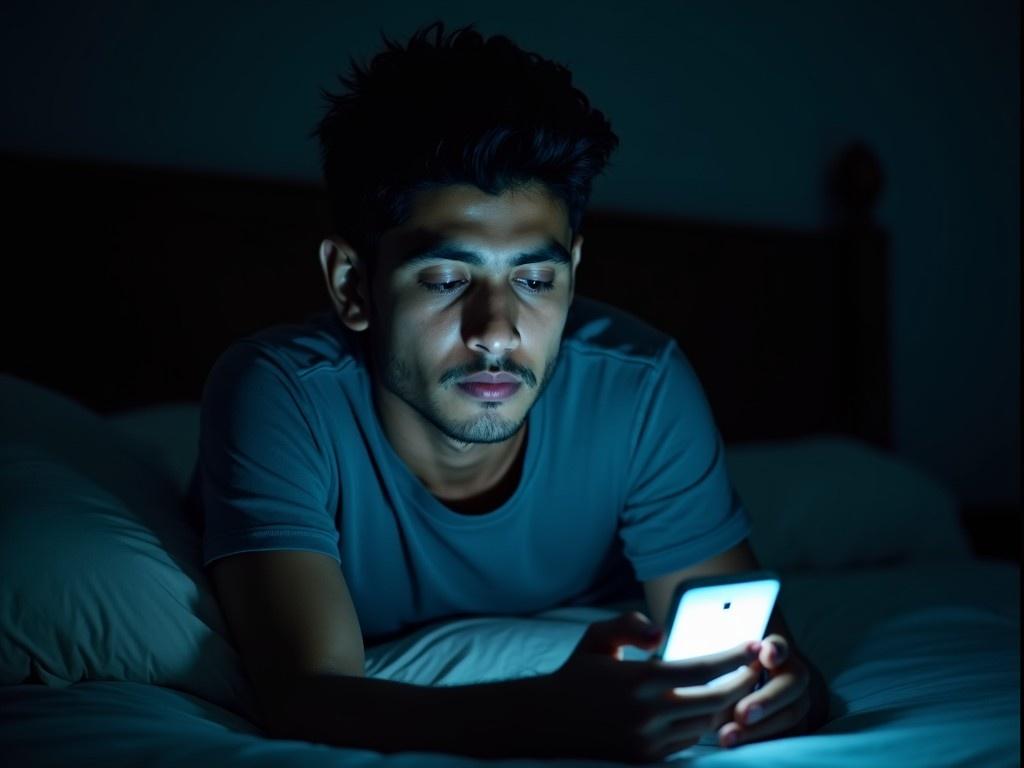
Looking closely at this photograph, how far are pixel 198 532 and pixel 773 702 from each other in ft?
2.37

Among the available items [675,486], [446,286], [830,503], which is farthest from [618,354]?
[830,503]

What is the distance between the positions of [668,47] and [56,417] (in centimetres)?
144

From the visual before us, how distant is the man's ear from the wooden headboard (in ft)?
2.28

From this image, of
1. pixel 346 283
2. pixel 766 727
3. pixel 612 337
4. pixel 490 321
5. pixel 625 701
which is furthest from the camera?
pixel 612 337

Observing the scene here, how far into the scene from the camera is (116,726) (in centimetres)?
77

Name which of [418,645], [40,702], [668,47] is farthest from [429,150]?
[668,47]

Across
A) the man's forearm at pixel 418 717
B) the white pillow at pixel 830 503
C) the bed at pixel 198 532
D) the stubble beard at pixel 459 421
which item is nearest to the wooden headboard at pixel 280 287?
the bed at pixel 198 532

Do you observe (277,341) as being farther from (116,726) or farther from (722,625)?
(722,625)

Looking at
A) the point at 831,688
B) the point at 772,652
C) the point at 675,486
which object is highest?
the point at 675,486

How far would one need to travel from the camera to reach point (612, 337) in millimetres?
1227

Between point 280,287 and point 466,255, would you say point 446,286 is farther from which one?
point 280,287

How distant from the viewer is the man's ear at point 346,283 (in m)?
1.10

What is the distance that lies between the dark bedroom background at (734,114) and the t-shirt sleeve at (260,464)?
78cm

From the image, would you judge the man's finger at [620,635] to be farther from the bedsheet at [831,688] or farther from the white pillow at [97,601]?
the white pillow at [97,601]
